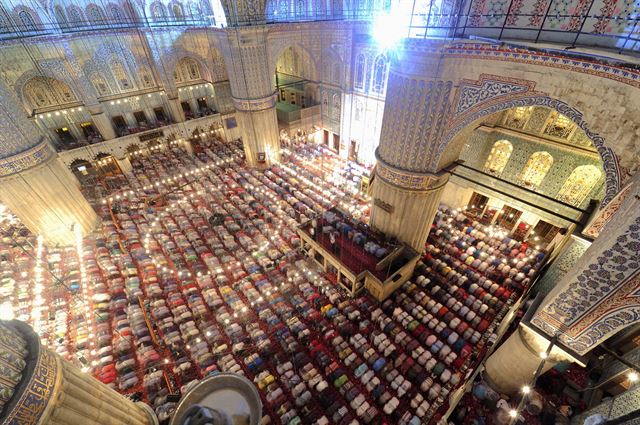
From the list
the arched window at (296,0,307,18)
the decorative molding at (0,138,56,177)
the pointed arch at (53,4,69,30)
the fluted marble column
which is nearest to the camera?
the fluted marble column

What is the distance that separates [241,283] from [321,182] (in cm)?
803

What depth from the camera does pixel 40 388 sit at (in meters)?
2.64

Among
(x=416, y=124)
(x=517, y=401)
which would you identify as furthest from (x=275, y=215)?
(x=517, y=401)

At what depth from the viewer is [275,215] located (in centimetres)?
1416

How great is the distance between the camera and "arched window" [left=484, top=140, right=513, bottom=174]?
11.5 meters

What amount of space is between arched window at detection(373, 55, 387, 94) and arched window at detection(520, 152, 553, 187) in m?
8.19

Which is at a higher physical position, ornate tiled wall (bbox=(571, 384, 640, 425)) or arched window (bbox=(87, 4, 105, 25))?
arched window (bbox=(87, 4, 105, 25))

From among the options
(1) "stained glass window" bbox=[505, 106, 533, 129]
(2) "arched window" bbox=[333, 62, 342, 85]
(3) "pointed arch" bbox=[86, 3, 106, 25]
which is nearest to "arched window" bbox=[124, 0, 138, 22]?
(3) "pointed arch" bbox=[86, 3, 106, 25]

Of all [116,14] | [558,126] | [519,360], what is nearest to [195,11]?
[116,14]

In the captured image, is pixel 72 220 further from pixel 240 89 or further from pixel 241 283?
pixel 240 89

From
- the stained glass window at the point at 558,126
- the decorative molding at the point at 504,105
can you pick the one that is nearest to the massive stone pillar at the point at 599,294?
the decorative molding at the point at 504,105

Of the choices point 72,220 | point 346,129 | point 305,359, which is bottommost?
point 305,359

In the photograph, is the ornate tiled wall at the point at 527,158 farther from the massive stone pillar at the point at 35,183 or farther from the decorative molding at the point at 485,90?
the massive stone pillar at the point at 35,183

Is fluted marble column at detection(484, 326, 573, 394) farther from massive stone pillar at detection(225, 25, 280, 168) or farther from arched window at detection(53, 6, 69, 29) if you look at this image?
arched window at detection(53, 6, 69, 29)
